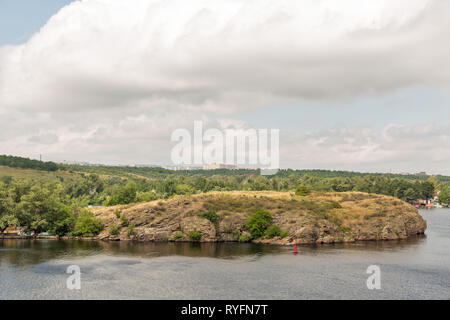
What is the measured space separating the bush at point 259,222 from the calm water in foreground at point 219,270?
306 inches

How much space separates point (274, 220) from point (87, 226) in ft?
199

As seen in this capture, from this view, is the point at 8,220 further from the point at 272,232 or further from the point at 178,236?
the point at 272,232

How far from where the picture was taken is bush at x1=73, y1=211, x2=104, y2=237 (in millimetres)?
125750

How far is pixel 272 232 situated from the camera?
120m

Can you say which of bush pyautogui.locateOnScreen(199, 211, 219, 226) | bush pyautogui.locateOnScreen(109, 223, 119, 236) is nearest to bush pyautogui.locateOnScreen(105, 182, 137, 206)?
bush pyautogui.locateOnScreen(109, 223, 119, 236)

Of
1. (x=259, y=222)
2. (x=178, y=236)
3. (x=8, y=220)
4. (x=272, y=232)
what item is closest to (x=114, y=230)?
(x=178, y=236)

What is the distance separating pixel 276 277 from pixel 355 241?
5651 cm

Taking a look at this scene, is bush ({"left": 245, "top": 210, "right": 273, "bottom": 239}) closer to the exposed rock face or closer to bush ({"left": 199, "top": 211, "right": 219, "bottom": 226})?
the exposed rock face

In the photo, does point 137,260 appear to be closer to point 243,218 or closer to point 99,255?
point 99,255

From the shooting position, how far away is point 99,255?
98125mm

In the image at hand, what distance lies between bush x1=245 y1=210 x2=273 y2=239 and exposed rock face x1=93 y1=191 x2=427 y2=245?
2.01m

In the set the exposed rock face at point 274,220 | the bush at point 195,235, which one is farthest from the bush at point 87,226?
the bush at point 195,235

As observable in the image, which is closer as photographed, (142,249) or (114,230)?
(142,249)

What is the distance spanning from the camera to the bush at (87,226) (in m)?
126
